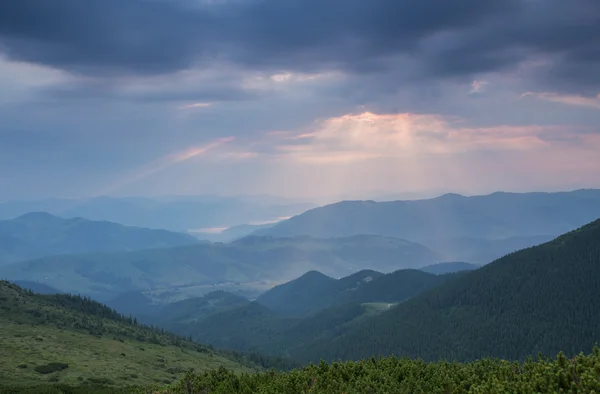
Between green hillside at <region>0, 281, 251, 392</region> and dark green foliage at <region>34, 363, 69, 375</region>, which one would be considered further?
dark green foliage at <region>34, 363, 69, 375</region>

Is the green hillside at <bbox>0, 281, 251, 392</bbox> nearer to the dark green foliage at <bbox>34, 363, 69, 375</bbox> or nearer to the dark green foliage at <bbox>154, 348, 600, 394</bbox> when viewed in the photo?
the dark green foliage at <bbox>34, 363, 69, 375</bbox>

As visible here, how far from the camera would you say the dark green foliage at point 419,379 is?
22.8 metres

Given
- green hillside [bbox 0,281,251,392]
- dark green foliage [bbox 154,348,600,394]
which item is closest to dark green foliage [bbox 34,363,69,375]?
green hillside [bbox 0,281,251,392]

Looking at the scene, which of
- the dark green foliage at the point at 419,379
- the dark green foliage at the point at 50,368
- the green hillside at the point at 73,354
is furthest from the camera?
the dark green foliage at the point at 50,368

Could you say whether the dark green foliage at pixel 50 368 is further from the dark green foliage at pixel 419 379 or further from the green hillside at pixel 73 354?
the dark green foliage at pixel 419 379

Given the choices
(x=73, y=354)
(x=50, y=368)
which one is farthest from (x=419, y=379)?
(x=73, y=354)

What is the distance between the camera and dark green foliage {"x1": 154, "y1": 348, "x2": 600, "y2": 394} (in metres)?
22.8

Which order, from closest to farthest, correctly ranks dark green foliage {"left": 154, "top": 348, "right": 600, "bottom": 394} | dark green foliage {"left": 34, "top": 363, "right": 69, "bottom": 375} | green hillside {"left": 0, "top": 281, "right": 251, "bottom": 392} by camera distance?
dark green foliage {"left": 154, "top": 348, "right": 600, "bottom": 394} < green hillside {"left": 0, "top": 281, "right": 251, "bottom": 392} < dark green foliage {"left": 34, "top": 363, "right": 69, "bottom": 375}

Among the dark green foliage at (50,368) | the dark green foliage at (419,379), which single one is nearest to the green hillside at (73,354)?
the dark green foliage at (50,368)

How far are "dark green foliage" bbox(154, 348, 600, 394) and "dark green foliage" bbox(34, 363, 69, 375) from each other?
8678cm

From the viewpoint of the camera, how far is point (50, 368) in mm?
108125

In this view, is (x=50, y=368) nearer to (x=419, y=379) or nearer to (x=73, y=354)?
(x=73, y=354)

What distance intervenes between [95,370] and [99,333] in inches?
2826

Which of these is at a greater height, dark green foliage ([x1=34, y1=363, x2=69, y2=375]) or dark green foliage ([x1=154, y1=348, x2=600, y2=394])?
dark green foliage ([x1=154, y1=348, x2=600, y2=394])
